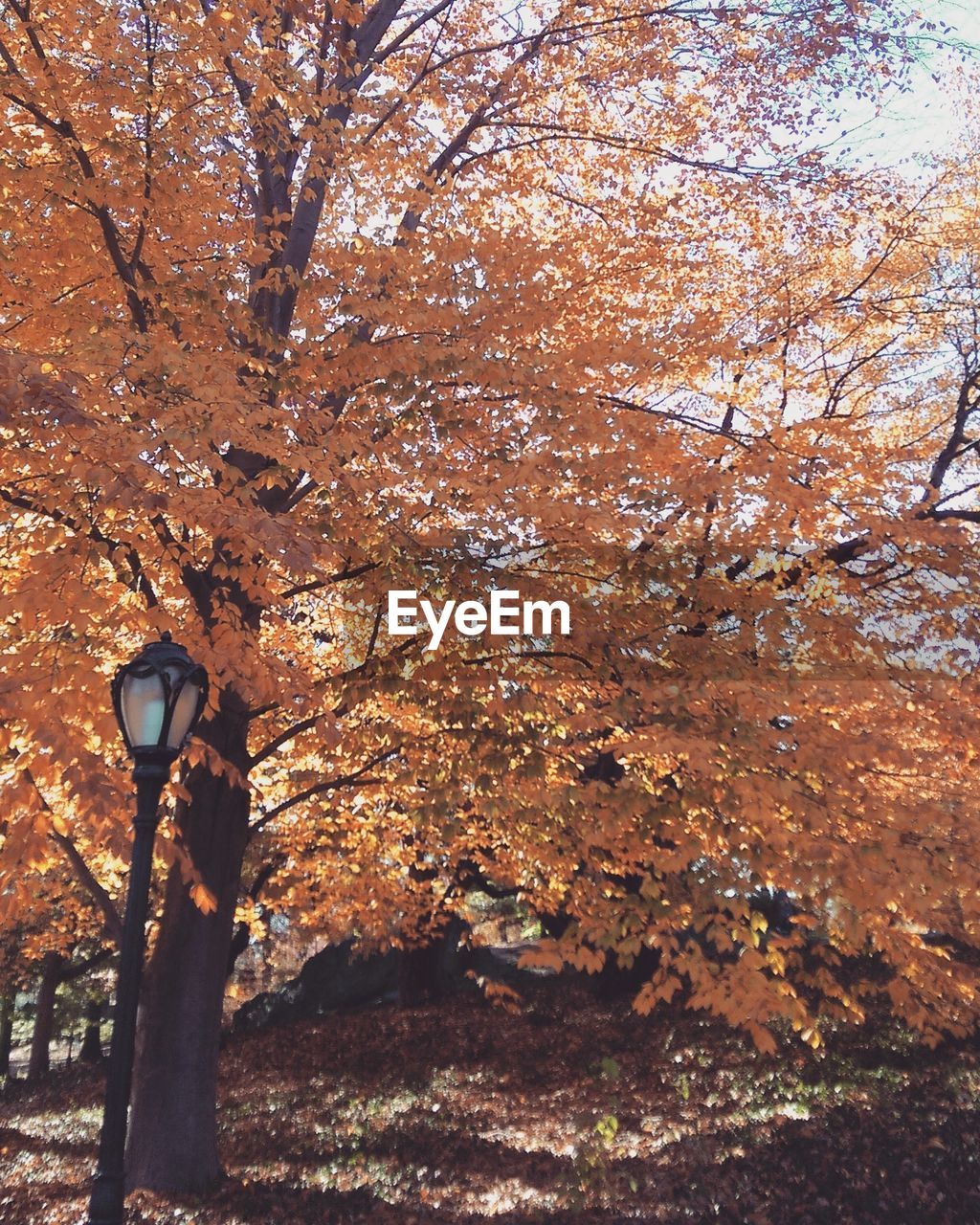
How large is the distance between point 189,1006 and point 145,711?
4.70m

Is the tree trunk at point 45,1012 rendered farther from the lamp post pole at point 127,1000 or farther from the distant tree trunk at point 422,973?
the lamp post pole at point 127,1000

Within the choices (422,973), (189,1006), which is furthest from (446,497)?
(422,973)

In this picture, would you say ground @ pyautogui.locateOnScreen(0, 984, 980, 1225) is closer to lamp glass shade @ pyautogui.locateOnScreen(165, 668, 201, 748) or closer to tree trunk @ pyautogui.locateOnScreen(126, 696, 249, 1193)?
tree trunk @ pyautogui.locateOnScreen(126, 696, 249, 1193)

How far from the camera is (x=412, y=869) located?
19.0 m

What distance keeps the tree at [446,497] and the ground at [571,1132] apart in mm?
2583

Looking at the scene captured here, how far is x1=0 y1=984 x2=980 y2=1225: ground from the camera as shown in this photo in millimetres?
9875

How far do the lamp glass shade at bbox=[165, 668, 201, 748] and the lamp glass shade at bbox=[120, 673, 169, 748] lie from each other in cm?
6

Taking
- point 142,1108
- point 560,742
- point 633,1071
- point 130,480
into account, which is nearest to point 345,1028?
point 633,1071

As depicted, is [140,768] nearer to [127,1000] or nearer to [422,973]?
[127,1000]

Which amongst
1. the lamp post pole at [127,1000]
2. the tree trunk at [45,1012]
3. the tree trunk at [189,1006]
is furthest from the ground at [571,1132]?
the tree trunk at [45,1012]

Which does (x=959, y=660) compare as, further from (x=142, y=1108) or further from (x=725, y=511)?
(x=142, y=1108)

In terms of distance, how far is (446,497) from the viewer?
7.93 m

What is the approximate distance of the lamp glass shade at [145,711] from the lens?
5.74 meters

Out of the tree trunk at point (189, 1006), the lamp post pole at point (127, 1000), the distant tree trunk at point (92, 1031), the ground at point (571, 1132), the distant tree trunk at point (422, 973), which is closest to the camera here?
the lamp post pole at point (127, 1000)
